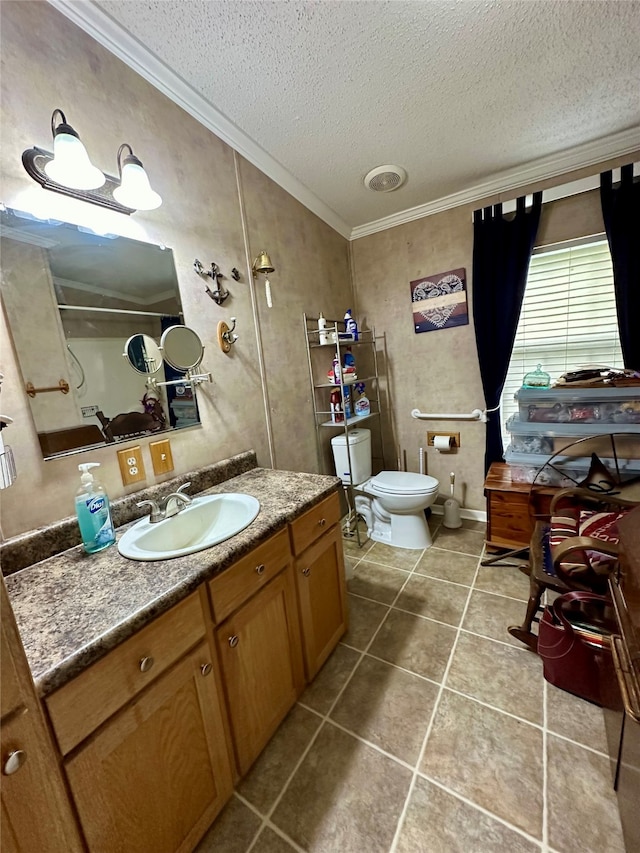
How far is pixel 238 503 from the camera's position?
1276 mm

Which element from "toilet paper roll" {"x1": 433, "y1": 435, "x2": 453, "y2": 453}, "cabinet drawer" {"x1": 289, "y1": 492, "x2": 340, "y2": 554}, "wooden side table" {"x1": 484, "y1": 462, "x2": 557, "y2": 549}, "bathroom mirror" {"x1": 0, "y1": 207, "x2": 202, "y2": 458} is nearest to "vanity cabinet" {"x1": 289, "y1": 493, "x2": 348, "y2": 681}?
"cabinet drawer" {"x1": 289, "y1": 492, "x2": 340, "y2": 554}

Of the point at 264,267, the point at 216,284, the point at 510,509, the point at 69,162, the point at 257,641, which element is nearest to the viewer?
the point at 69,162

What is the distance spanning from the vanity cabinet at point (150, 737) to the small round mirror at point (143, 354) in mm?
862

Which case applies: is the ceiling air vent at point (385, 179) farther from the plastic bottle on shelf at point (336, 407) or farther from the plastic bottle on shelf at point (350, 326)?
the plastic bottle on shelf at point (336, 407)

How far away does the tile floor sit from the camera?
92 cm

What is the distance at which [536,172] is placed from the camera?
79.6 inches

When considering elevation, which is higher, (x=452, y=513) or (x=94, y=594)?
(x=94, y=594)

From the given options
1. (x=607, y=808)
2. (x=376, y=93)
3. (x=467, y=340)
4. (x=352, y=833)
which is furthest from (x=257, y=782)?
(x=376, y=93)

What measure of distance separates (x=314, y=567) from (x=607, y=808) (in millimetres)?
1062

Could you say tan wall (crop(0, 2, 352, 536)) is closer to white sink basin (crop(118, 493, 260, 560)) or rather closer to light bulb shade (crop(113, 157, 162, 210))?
light bulb shade (crop(113, 157, 162, 210))

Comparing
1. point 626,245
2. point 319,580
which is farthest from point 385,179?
point 319,580

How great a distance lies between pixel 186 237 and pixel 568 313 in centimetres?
227

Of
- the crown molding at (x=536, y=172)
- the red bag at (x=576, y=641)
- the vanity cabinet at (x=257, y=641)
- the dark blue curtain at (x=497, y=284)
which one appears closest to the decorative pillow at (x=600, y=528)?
the red bag at (x=576, y=641)

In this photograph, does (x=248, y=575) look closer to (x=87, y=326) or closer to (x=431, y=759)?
(x=431, y=759)
